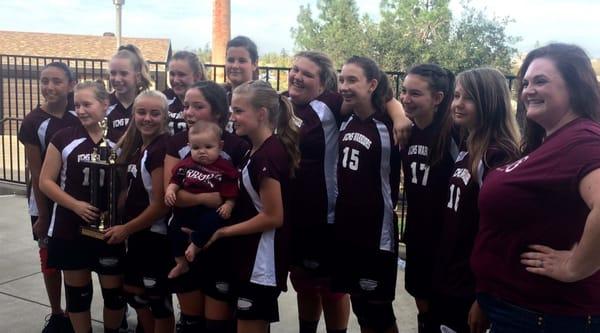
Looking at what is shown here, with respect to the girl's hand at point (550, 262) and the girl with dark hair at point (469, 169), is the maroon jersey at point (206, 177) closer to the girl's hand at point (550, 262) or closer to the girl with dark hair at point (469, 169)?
the girl with dark hair at point (469, 169)

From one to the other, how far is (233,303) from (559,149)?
6.18 ft

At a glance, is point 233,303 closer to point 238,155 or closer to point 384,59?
point 238,155

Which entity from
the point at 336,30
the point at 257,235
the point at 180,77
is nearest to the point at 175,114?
the point at 180,77

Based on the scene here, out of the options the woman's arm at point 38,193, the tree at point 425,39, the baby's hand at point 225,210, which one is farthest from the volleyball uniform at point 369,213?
the tree at point 425,39

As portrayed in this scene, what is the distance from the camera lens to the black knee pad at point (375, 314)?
10.8ft

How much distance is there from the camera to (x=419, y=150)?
3076mm

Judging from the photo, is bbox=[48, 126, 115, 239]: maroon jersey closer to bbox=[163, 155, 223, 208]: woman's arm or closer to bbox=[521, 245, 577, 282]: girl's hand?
A: bbox=[163, 155, 223, 208]: woman's arm

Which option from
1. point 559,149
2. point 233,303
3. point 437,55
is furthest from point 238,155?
point 437,55

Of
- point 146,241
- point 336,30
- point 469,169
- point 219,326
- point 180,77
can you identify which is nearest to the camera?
point 469,169

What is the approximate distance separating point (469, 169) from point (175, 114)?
7.00ft

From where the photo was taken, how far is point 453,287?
8.75ft

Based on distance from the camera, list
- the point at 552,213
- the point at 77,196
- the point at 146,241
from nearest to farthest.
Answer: the point at 552,213, the point at 146,241, the point at 77,196

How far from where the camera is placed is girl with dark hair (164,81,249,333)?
10.2 feet

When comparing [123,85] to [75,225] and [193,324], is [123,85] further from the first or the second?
[193,324]
